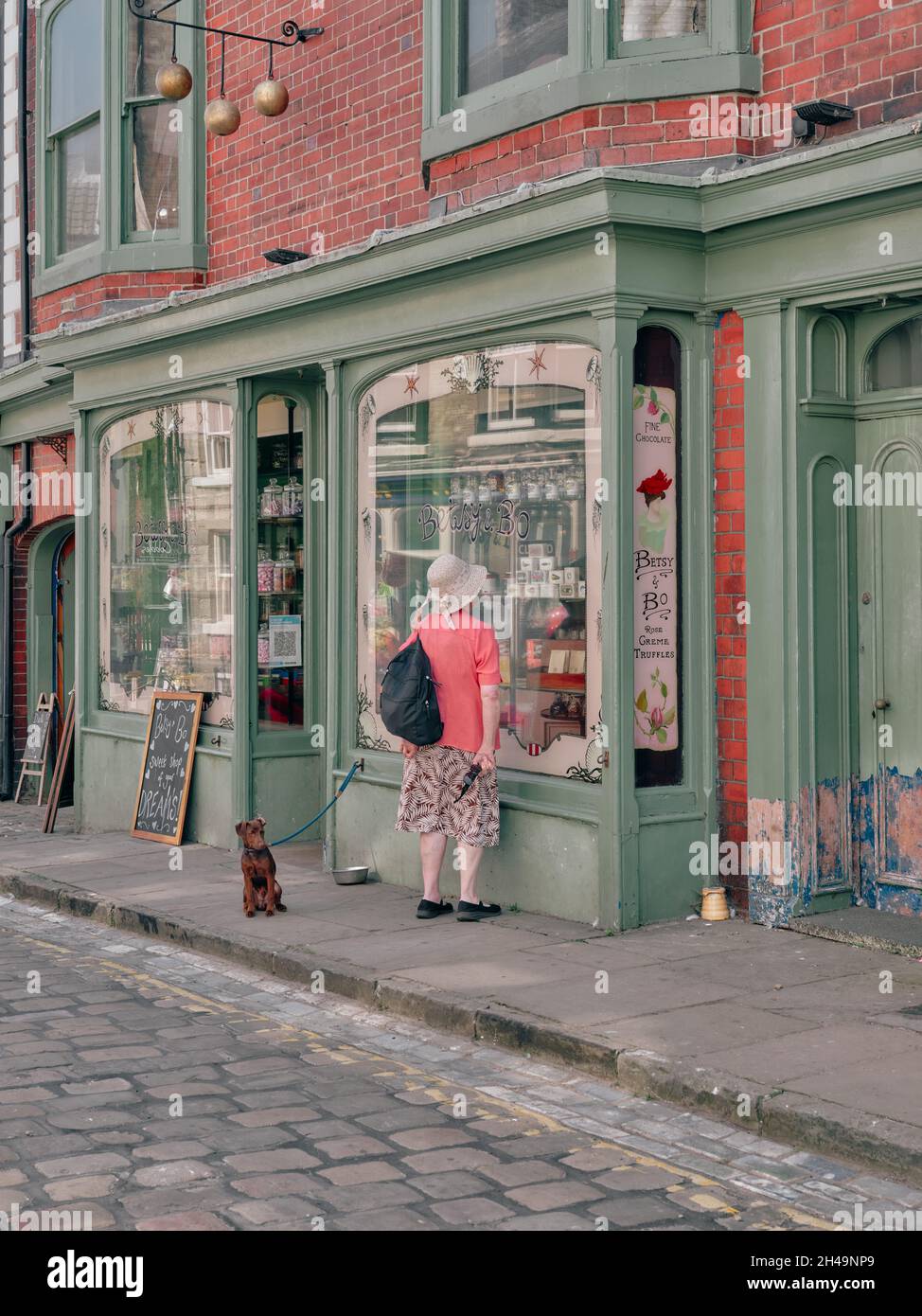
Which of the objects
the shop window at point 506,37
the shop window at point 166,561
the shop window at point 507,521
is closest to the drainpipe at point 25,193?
the shop window at point 166,561

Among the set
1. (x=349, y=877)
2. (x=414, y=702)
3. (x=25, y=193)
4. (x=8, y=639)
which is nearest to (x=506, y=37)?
→ (x=414, y=702)

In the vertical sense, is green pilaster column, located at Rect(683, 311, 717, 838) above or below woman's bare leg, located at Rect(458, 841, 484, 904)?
above

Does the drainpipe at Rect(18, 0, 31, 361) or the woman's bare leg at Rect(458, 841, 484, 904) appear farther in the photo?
the drainpipe at Rect(18, 0, 31, 361)

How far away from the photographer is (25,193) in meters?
15.7

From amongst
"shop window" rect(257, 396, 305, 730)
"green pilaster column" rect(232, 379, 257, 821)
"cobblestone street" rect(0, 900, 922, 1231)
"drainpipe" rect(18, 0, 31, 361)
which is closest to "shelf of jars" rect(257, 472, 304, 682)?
"shop window" rect(257, 396, 305, 730)

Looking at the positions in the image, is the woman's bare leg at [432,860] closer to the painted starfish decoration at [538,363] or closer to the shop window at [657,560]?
the shop window at [657,560]

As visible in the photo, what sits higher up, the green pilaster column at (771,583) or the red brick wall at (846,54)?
the red brick wall at (846,54)

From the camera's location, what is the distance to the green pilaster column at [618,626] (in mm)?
8391

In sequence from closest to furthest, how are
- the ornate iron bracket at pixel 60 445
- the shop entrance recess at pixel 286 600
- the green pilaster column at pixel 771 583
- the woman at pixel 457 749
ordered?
the green pilaster column at pixel 771 583 → the woman at pixel 457 749 → the shop entrance recess at pixel 286 600 → the ornate iron bracket at pixel 60 445

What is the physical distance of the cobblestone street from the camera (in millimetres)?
4797

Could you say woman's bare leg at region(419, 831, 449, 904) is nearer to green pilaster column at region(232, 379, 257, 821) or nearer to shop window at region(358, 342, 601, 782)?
shop window at region(358, 342, 601, 782)

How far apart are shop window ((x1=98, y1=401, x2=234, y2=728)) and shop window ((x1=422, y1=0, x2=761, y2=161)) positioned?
3276mm

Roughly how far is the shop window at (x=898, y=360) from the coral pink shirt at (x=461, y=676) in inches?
96.9
